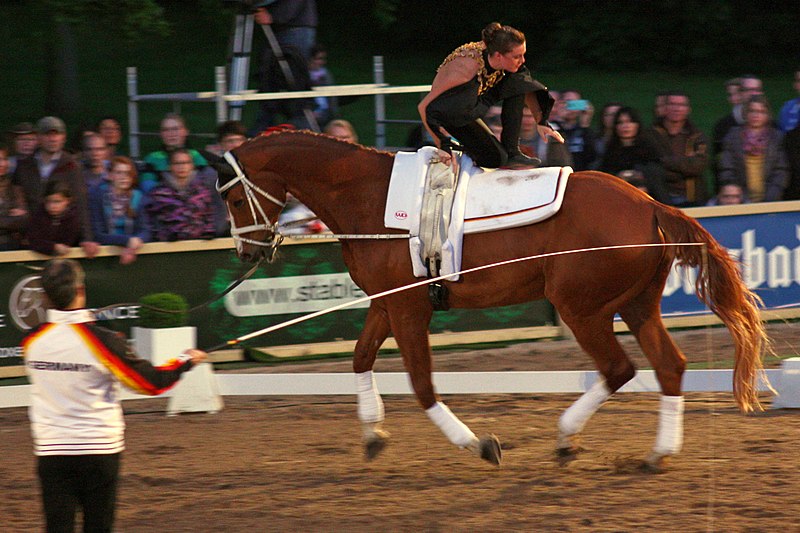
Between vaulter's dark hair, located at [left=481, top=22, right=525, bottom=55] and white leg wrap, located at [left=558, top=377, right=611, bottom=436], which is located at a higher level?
vaulter's dark hair, located at [left=481, top=22, right=525, bottom=55]

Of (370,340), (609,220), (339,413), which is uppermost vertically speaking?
(609,220)

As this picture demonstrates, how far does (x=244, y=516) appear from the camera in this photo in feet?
21.4

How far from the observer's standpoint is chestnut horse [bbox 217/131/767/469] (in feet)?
23.4

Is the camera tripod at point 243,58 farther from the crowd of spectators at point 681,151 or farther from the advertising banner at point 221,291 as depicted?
the advertising banner at point 221,291

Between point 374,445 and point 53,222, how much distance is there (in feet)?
12.7

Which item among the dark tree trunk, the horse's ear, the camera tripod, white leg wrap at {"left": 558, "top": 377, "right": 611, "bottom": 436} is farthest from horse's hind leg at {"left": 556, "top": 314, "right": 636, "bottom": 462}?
the dark tree trunk

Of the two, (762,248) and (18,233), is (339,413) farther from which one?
(762,248)

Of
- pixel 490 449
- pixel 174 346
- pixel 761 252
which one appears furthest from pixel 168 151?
pixel 761 252

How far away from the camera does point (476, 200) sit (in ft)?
24.0

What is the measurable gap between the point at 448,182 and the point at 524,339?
15.0 feet

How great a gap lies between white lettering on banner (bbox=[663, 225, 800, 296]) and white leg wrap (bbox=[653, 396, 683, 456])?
15.4 feet

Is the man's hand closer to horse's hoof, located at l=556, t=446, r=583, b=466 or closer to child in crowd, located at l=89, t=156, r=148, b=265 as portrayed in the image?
child in crowd, located at l=89, t=156, r=148, b=265

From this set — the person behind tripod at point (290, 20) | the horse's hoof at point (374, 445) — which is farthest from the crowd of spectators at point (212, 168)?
the horse's hoof at point (374, 445)

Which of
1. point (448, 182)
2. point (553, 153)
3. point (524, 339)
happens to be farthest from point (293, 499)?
point (524, 339)
